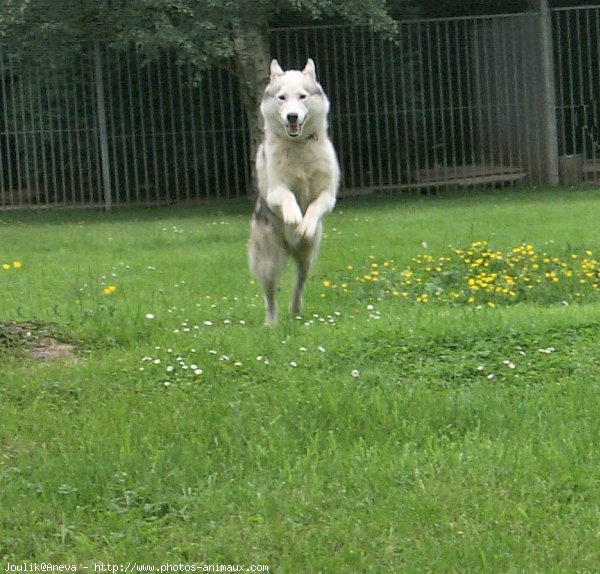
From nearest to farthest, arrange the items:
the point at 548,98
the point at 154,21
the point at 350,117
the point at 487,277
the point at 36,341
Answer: the point at 36,341
the point at 487,277
the point at 154,21
the point at 548,98
the point at 350,117

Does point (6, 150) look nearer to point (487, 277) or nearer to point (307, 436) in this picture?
point (487, 277)

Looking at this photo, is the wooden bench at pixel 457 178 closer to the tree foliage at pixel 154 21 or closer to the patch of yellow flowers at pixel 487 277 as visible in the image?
the tree foliage at pixel 154 21

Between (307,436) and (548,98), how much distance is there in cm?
1651

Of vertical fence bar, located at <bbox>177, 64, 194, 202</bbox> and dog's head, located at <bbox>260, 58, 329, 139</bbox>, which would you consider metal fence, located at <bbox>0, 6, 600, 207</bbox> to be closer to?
vertical fence bar, located at <bbox>177, 64, 194, 202</bbox>

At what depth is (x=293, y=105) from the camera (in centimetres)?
846

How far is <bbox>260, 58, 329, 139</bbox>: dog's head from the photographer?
844 centimetres

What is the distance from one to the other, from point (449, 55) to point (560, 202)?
527 centimetres

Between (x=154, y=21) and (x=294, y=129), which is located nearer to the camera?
(x=294, y=129)

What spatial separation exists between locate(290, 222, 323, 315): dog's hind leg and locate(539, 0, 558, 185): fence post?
1296cm

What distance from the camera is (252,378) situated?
20.7 feet

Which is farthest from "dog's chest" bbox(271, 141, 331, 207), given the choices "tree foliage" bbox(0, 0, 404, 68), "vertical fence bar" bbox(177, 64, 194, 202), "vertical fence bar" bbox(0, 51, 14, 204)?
"vertical fence bar" bbox(0, 51, 14, 204)

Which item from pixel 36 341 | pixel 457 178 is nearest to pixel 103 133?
pixel 457 178

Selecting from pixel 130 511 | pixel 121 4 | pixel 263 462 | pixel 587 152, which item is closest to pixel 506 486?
pixel 263 462

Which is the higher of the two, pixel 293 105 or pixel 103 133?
pixel 103 133
